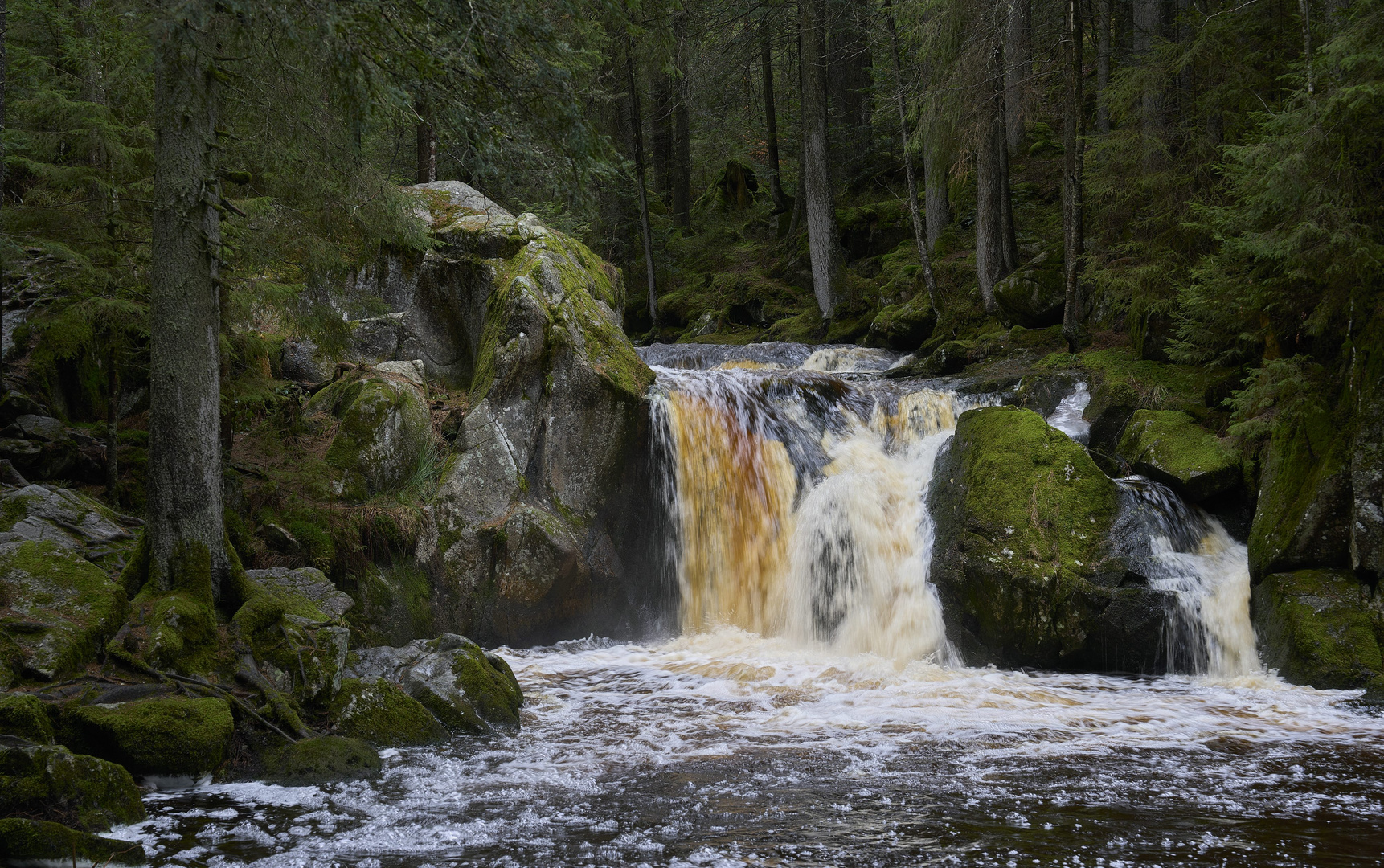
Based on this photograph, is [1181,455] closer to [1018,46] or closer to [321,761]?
[321,761]

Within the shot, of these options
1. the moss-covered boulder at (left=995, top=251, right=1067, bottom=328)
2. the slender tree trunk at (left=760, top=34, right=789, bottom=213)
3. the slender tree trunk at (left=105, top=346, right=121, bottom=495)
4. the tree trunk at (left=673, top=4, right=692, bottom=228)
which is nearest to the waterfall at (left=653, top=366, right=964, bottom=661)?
the moss-covered boulder at (left=995, top=251, right=1067, bottom=328)

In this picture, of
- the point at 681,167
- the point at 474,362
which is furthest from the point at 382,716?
the point at 681,167

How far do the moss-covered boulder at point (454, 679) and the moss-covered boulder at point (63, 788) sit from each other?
219 centimetres

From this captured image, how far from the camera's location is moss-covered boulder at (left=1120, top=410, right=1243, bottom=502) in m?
9.08

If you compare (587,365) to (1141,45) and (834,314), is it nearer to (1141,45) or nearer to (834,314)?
(834,314)

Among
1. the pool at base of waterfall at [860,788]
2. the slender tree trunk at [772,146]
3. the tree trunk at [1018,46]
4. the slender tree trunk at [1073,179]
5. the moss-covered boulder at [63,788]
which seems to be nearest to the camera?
the moss-covered boulder at [63,788]

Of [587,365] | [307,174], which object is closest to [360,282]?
[587,365]

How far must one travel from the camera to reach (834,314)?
19344 mm

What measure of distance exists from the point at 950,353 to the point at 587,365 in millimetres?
6716

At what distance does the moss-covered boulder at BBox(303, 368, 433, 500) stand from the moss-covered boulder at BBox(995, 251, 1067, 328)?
10125 mm

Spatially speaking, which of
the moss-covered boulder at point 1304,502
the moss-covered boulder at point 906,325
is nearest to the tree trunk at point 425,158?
the moss-covered boulder at point 906,325

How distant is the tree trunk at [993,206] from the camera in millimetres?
15087

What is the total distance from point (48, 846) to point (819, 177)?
60.4 feet

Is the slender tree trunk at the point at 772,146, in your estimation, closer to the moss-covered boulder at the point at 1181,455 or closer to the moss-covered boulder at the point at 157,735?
the moss-covered boulder at the point at 1181,455
